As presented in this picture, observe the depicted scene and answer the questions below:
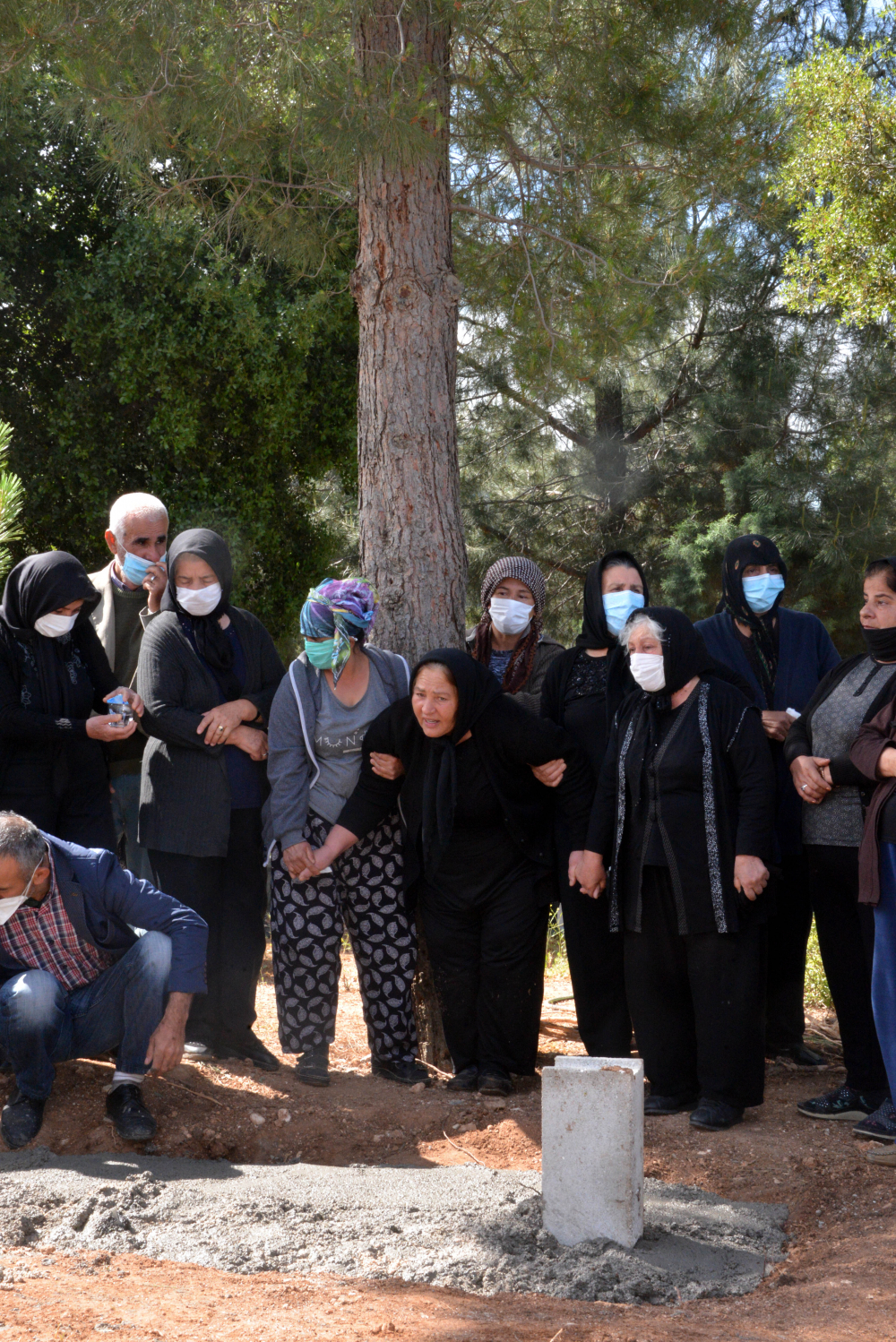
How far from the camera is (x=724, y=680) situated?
4.45 meters

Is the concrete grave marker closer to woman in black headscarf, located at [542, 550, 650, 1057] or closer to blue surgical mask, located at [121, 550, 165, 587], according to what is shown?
woman in black headscarf, located at [542, 550, 650, 1057]

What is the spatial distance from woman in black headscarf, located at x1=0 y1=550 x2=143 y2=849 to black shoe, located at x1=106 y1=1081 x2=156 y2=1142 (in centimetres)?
93

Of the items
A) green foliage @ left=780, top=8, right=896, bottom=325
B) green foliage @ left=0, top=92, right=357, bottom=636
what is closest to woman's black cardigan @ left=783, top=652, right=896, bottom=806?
green foliage @ left=780, top=8, right=896, bottom=325

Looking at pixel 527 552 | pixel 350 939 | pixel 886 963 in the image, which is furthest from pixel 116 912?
pixel 527 552

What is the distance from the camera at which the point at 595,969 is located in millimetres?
4617

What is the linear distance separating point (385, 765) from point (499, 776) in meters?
0.42

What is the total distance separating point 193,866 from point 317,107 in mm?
2951

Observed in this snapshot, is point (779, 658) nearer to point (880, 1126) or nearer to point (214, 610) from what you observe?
point (880, 1126)

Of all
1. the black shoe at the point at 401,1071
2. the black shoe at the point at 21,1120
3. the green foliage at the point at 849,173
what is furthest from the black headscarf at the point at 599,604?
the green foliage at the point at 849,173

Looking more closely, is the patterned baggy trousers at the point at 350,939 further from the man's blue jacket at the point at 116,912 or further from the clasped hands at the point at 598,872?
the clasped hands at the point at 598,872

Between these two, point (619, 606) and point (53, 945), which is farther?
point (619, 606)

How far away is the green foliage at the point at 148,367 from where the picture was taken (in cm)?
900

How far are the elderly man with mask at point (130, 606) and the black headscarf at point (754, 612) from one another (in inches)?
88.5

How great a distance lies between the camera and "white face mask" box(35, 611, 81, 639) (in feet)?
14.4
